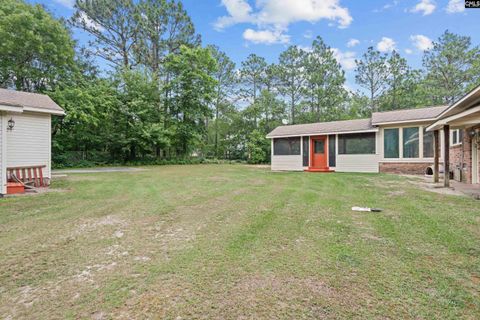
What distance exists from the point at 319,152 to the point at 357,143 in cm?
214

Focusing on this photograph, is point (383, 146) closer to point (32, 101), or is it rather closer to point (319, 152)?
point (319, 152)

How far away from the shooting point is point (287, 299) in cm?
195

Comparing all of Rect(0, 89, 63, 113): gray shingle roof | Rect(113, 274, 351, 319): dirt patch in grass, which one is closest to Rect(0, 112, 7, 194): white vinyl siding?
Rect(0, 89, 63, 113): gray shingle roof

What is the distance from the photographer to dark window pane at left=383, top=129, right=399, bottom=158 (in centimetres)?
1162

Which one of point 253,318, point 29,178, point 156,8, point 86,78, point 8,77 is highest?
point 156,8

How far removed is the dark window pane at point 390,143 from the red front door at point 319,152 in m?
2.89

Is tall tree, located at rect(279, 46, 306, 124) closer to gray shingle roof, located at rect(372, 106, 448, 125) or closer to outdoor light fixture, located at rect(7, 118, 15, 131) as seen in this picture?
gray shingle roof, located at rect(372, 106, 448, 125)

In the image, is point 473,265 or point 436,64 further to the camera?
point 436,64

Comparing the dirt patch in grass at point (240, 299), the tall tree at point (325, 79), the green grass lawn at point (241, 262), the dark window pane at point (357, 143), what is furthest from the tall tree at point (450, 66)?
the dirt patch in grass at point (240, 299)

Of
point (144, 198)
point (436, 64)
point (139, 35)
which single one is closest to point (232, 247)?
point (144, 198)

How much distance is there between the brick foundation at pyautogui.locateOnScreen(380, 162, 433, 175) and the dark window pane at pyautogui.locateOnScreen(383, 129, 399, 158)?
1.40 feet

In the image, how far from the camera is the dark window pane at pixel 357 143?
1232cm

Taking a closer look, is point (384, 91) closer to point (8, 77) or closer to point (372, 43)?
point (372, 43)

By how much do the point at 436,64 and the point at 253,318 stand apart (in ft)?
95.2
